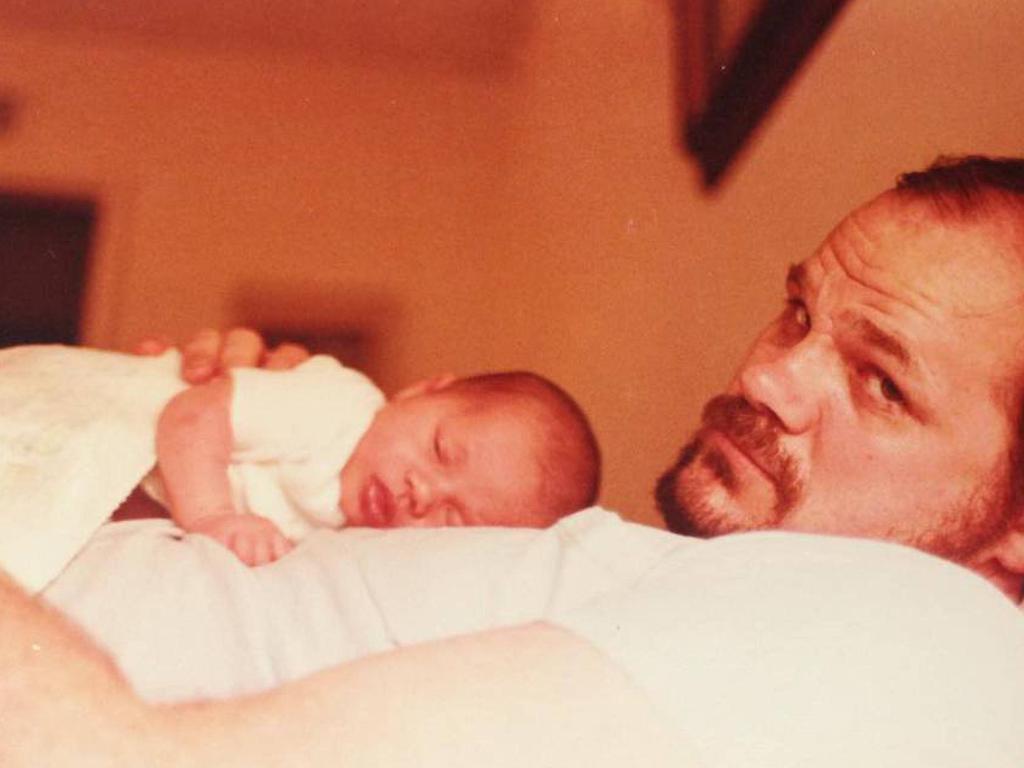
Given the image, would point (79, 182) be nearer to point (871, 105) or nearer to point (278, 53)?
point (278, 53)

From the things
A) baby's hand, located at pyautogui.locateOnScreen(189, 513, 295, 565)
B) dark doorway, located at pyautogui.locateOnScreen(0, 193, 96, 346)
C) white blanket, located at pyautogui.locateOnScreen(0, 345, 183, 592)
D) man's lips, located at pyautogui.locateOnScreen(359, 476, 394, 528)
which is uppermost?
white blanket, located at pyautogui.locateOnScreen(0, 345, 183, 592)

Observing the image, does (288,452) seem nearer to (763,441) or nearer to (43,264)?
(763,441)

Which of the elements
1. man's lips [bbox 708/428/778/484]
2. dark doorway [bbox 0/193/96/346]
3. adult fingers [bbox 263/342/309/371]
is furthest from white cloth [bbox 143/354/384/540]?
dark doorway [bbox 0/193/96/346]

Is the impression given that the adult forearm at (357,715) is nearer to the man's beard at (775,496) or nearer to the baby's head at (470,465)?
the man's beard at (775,496)

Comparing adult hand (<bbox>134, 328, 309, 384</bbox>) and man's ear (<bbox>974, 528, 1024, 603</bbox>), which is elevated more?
man's ear (<bbox>974, 528, 1024, 603</bbox>)

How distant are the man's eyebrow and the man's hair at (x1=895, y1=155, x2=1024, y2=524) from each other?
72 mm

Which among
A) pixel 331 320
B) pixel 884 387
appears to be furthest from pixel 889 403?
pixel 331 320

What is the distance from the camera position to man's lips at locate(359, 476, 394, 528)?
0.96 metres

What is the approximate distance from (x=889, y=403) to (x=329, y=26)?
2.08m

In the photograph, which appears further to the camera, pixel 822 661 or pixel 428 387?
pixel 428 387

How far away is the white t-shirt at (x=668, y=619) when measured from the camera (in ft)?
1.49

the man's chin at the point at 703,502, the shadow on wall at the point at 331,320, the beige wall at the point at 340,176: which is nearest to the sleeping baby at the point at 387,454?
the man's chin at the point at 703,502

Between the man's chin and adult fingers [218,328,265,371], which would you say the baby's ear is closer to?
adult fingers [218,328,265,371]

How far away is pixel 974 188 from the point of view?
77 cm
